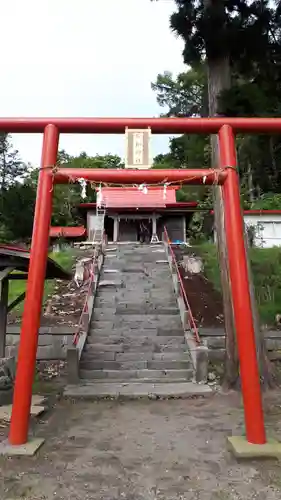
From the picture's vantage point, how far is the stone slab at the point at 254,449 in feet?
15.1

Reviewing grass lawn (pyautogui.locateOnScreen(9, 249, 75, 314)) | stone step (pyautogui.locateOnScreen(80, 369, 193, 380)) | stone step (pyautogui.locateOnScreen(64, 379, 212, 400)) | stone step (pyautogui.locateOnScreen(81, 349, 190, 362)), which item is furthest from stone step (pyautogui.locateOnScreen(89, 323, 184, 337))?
grass lawn (pyautogui.locateOnScreen(9, 249, 75, 314))

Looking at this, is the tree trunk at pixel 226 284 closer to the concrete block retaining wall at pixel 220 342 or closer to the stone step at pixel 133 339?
the concrete block retaining wall at pixel 220 342

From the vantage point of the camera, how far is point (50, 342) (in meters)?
10.9

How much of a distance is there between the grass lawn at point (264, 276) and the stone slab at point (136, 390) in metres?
4.94

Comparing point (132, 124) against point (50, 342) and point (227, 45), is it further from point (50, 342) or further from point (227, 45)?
point (50, 342)

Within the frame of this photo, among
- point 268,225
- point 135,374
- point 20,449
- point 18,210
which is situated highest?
point 18,210

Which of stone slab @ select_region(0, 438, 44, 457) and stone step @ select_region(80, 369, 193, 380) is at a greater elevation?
stone step @ select_region(80, 369, 193, 380)

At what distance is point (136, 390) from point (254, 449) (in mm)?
3966

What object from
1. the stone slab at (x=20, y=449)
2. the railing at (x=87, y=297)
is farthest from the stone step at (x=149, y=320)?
the stone slab at (x=20, y=449)

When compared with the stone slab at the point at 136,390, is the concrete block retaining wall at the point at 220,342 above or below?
above

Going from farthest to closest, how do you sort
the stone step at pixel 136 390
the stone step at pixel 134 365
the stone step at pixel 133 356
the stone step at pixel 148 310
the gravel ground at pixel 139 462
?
the stone step at pixel 148 310, the stone step at pixel 133 356, the stone step at pixel 134 365, the stone step at pixel 136 390, the gravel ground at pixel 139 462

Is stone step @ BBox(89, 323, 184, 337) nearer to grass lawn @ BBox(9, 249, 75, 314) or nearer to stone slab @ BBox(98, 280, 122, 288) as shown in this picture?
stone slab @ BBox(98, 280, 122, 288)

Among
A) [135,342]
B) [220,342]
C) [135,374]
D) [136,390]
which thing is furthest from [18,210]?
[136,390]

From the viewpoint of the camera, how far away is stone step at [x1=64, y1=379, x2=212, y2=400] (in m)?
8.03
